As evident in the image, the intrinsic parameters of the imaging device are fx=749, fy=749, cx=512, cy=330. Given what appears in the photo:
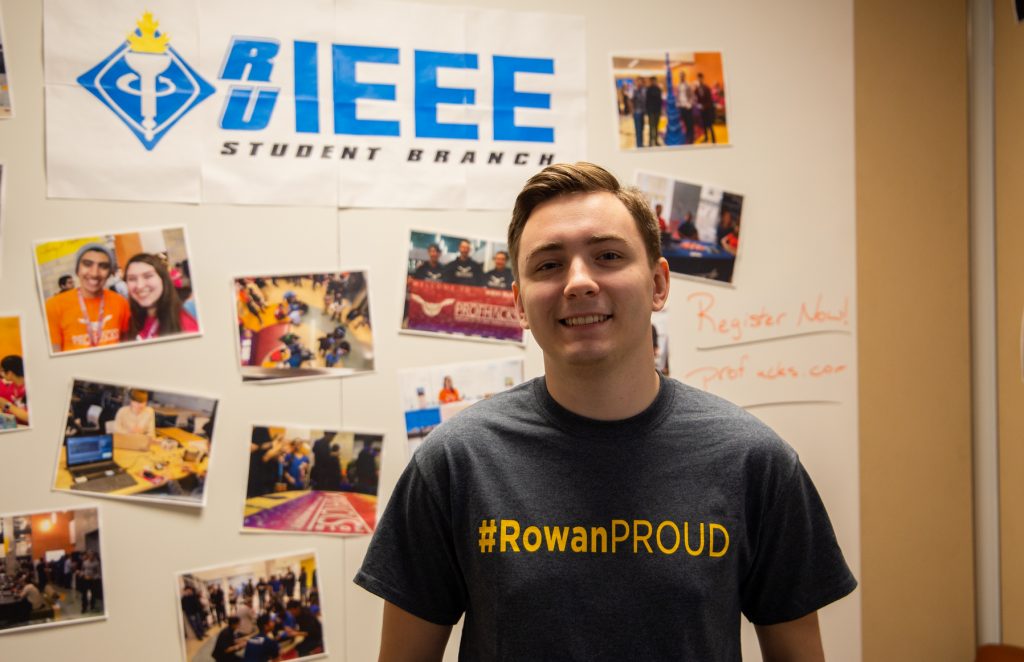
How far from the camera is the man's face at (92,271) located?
1387 mm

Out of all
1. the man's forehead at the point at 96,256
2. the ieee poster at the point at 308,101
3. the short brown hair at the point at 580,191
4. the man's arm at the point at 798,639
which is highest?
the ieee poster at the point at 308,101

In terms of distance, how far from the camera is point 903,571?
5.49 feet

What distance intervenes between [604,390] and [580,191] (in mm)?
270

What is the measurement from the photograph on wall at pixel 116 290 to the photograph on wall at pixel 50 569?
0.31 meters

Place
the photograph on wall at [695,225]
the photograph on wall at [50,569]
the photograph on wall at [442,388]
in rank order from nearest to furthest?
the photograph on wall at [50,569]
the photograph on wall at [442,388]
the photograph on wall at [695,225]

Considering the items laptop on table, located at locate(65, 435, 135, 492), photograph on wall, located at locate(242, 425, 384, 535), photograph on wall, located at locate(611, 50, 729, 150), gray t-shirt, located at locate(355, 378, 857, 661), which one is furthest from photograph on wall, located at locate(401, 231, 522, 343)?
laptop on table, located at locate(65, 435, 135, 492)

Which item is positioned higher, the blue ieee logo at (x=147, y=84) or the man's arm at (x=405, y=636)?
the blue ieee logo at (x=147, y=84)

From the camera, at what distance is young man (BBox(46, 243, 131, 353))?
138 cm

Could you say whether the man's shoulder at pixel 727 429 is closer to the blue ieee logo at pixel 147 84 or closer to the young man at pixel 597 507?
the young man at pixel 597 507

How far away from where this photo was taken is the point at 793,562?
Result: 3.25ft

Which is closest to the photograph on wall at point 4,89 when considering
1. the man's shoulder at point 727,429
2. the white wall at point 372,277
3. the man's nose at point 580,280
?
the white wall at point 372,277

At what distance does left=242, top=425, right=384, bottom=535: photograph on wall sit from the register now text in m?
0.59

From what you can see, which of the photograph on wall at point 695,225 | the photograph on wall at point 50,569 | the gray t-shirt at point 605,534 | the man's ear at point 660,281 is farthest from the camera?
the photograph on wall at point 695,225

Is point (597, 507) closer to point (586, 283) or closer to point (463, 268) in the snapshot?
point (586, 283)
